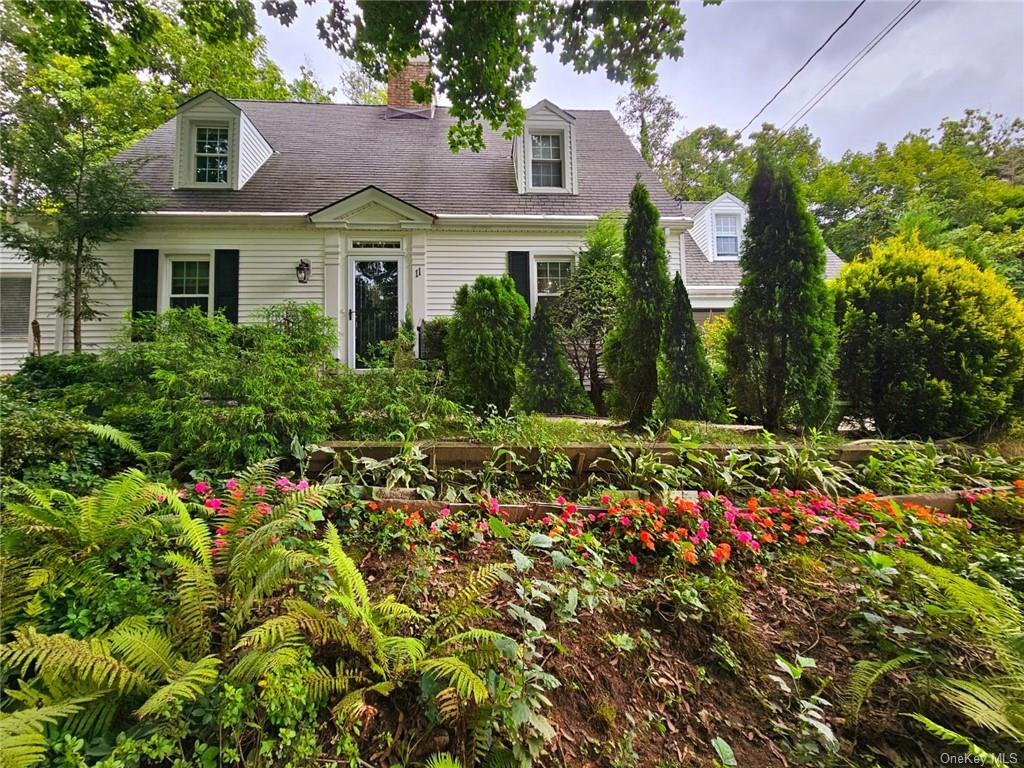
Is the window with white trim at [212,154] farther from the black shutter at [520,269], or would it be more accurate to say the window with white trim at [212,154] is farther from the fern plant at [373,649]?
the fern plant at [373,649]

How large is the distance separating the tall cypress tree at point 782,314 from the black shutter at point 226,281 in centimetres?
816

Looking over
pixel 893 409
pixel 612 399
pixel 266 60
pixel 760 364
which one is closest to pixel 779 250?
pixel 760 364

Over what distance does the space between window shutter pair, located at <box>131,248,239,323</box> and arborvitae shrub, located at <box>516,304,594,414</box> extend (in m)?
5.65

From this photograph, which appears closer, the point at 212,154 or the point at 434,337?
the point at 434,337

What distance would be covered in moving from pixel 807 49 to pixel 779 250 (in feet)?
16.2

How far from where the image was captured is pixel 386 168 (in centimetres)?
855

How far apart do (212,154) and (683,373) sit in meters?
9.37

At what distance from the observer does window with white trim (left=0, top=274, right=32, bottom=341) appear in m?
9.84

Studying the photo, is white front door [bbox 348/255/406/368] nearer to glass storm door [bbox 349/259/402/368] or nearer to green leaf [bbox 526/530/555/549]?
glass storm door [bbox 349/259/402/368]

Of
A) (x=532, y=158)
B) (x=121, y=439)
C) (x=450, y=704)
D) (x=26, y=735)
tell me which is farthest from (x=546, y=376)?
(x=532, y=158)

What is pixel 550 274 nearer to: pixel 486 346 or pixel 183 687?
pixel 486 346

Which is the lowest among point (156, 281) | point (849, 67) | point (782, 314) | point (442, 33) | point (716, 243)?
point (782, 314)

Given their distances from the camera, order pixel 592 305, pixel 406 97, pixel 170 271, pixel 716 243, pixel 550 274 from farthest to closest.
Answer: pixel 716 243 → pixel 406 97 → pixel 550 274 → pixel 170 271 → pixel 592 305

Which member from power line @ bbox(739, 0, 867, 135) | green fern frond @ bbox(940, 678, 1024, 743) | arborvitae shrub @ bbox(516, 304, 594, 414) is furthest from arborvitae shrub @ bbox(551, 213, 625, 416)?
green fern frond @ bbox(940, 678, 1024, 743)
